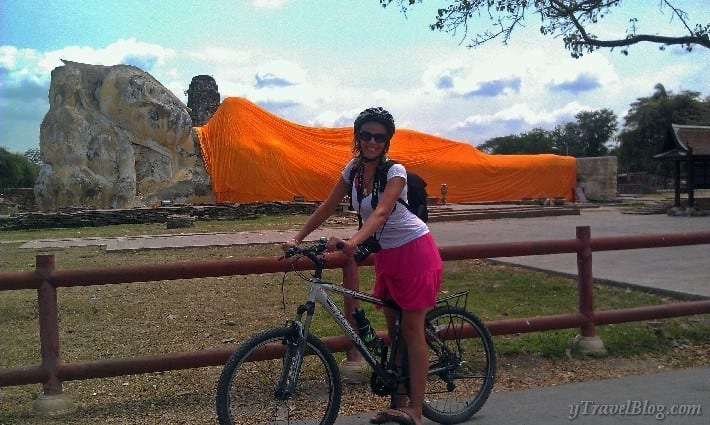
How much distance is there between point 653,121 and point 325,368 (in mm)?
56164

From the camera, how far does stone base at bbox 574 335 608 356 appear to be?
558 cm

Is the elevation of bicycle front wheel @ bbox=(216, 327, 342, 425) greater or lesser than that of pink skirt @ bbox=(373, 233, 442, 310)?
lesser

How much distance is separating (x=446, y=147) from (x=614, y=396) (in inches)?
1246

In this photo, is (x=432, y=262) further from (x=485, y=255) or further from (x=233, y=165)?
(x=233, y=165)

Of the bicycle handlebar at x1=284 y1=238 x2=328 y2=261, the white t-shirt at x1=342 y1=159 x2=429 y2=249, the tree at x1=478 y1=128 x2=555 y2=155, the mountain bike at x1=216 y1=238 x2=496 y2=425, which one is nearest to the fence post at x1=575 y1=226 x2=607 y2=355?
the mountain bike at x1=216 y1=238 x2=496 y2=425

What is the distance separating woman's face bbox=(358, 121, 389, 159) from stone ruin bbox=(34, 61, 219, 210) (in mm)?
23134

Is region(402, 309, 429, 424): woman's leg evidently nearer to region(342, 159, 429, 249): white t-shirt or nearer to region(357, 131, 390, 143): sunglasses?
region(342, 159, 429, 249): white t-shirt

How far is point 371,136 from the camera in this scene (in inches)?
147

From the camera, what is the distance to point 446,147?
3569 centimetres

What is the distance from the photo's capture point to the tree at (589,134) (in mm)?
72062

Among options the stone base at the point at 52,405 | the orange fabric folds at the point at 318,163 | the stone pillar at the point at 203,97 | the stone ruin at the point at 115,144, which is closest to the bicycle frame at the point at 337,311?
the stone base at the point at 52,405

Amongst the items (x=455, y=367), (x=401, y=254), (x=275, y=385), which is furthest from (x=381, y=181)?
(x=455, y=367)

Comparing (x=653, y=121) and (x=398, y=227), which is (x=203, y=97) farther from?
(x=398, y=227)

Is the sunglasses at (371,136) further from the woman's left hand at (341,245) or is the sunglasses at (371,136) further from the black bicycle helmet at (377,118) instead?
the woman's left hand at (341,245)
